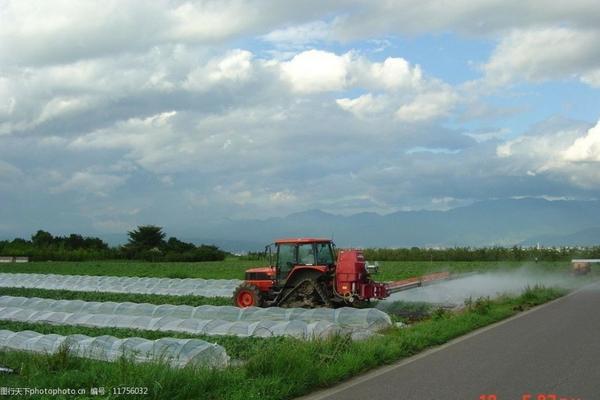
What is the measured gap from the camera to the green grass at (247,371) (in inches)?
308

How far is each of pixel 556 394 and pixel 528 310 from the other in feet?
39.2

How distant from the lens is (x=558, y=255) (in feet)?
171

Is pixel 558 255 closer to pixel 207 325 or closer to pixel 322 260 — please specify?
pixel 322 260

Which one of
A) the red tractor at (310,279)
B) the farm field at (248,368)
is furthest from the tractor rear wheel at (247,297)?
the farm field at (248,368)

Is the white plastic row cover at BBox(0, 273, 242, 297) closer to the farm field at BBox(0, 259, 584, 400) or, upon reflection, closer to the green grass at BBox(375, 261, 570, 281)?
the green grass at BBox(375, 261, 570, 281)

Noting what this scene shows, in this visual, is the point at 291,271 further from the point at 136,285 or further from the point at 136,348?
the point at 136,285

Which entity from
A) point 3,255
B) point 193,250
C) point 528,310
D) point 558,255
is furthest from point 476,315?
point 3,255

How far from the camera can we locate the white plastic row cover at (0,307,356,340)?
43.5ft

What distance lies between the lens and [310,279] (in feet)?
65.7

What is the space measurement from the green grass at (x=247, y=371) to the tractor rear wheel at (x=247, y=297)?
27.2ft

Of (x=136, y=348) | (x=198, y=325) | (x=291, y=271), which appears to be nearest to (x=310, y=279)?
(x=291, y=271)

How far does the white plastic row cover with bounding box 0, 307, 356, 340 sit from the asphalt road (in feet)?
6.35

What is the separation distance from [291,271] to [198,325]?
19.1 feet

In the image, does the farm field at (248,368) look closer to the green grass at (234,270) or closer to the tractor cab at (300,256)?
the tractor cab at (300,256)
